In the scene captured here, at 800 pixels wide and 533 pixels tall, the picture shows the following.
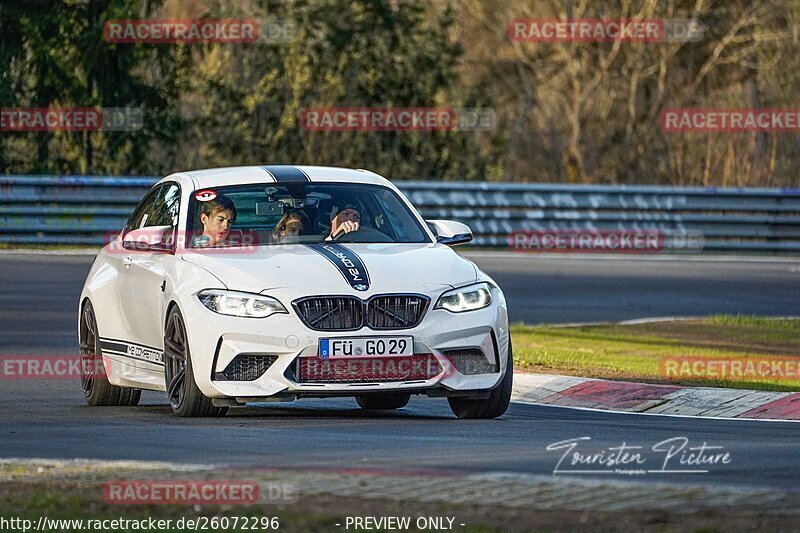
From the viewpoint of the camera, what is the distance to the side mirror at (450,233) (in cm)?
1212

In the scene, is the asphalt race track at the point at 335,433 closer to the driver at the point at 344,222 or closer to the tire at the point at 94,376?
the tire at the point at 94,376

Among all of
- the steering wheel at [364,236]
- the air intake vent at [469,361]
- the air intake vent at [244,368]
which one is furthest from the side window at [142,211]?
the air intake vent at [469,361]

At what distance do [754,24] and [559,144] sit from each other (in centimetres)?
477

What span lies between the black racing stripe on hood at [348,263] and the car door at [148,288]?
1044 mm

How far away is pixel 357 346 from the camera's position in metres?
10.7

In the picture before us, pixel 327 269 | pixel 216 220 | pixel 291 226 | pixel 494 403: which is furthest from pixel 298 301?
pixel 494 403

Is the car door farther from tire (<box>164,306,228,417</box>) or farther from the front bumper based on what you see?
the front bumper

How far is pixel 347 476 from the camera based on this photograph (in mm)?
8102

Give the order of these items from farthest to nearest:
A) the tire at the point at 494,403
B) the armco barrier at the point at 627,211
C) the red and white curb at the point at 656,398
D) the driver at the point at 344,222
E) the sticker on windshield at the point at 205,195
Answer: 1. the armco barrier at the point at 627,211
2. the red and white curb at the point at 656,398
3. the sticker on windshield at the point at 205,195
4. the driver at the point at 344,222
5. the tire at the point at 494,403

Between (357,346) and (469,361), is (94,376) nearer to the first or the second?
(357,346)

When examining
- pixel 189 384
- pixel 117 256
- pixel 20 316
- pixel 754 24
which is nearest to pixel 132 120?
pixel 20 316

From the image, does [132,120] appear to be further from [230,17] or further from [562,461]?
[562,461]

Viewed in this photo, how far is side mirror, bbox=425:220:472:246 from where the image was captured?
39.8ft

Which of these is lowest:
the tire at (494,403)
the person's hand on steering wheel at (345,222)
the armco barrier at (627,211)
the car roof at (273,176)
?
the armco barrier at (627,211)
